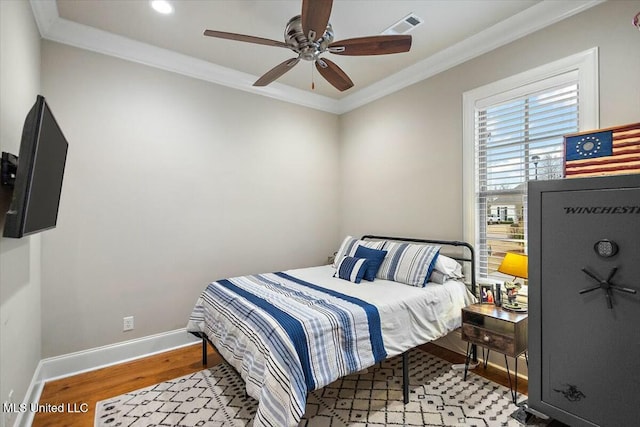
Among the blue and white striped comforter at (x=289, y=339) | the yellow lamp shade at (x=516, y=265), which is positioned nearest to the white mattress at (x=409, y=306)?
the blue and white striped comforter at (x=289, y=339)

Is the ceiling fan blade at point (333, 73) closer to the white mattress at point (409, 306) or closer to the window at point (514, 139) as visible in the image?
the window at point (514, 139)

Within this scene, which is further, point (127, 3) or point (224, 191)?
point (224, 191)

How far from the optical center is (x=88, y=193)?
2875 mm

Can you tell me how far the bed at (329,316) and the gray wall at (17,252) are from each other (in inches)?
45.1

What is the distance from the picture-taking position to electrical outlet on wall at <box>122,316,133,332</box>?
3.05m

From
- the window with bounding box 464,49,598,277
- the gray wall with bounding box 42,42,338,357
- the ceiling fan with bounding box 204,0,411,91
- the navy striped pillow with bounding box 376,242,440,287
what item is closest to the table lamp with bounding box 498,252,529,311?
the window with bounding box 464,49,598,277

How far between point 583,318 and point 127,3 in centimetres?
367

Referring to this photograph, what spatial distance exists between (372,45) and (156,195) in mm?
2464

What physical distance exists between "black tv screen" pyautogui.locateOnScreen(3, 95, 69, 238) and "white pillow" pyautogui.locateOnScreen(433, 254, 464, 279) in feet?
9.48

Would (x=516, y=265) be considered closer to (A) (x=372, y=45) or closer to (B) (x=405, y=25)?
(A) (x=372, y=45)

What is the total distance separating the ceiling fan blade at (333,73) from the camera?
243cm

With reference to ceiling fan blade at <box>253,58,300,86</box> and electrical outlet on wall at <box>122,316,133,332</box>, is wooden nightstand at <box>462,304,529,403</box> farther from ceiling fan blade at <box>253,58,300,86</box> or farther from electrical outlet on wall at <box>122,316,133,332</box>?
electrical outlet on wall at <box>122,316,133,332</box>

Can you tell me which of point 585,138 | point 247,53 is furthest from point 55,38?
point 585,138

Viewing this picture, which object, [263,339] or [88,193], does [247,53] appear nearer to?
[88,193]
